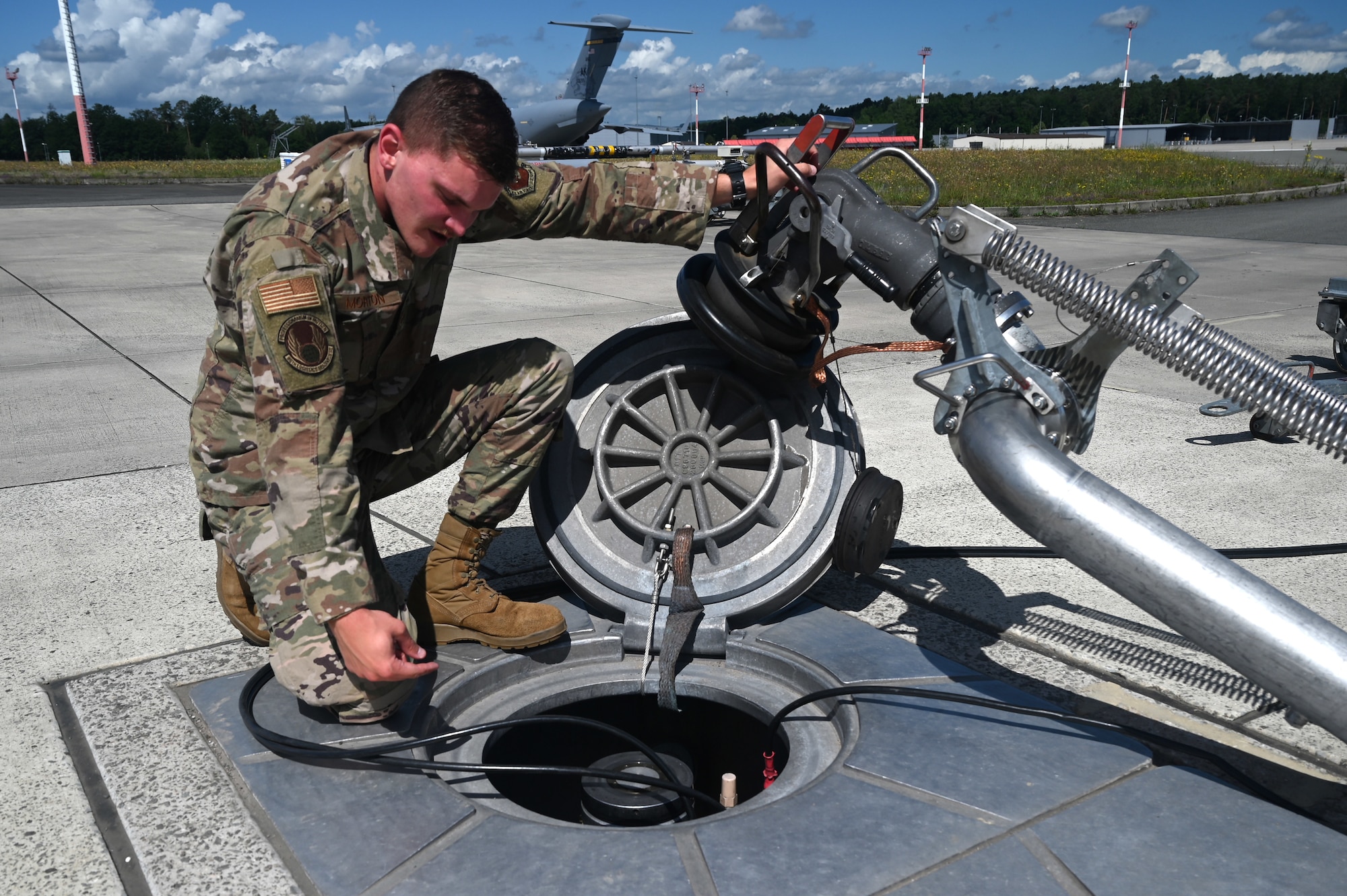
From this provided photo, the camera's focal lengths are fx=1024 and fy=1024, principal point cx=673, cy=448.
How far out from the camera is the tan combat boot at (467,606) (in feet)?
7.84

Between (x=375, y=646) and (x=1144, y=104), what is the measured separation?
109 metres

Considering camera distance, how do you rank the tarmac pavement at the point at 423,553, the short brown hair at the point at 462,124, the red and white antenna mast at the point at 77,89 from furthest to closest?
1. the red and white antenna mast at the point at 77,89
2. the tarmac pavement at the point at 423,553
3. the short brown hair at the point at 462,124

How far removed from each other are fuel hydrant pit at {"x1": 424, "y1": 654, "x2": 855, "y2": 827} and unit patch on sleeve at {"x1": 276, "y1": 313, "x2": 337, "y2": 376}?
2.52 ft

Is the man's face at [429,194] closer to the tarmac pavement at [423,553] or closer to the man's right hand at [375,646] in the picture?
the man's right hand at [375,646]

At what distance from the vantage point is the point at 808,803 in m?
1.79

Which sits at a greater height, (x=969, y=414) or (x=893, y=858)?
(x=969, y=414)

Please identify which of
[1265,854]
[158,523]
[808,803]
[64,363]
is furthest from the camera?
[64,363]

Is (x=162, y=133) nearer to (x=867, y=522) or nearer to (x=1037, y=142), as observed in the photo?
(x=1037, y=142)

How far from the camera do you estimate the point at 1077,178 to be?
22750 millimetres

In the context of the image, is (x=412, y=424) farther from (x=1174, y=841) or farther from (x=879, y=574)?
(x=1174, y=841)

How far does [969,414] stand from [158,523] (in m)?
2.71

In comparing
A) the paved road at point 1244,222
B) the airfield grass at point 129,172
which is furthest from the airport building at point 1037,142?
the airfield grass at point 129,172

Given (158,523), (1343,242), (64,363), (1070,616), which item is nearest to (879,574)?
(1070,616)

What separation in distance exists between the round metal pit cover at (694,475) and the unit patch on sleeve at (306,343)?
79cm
